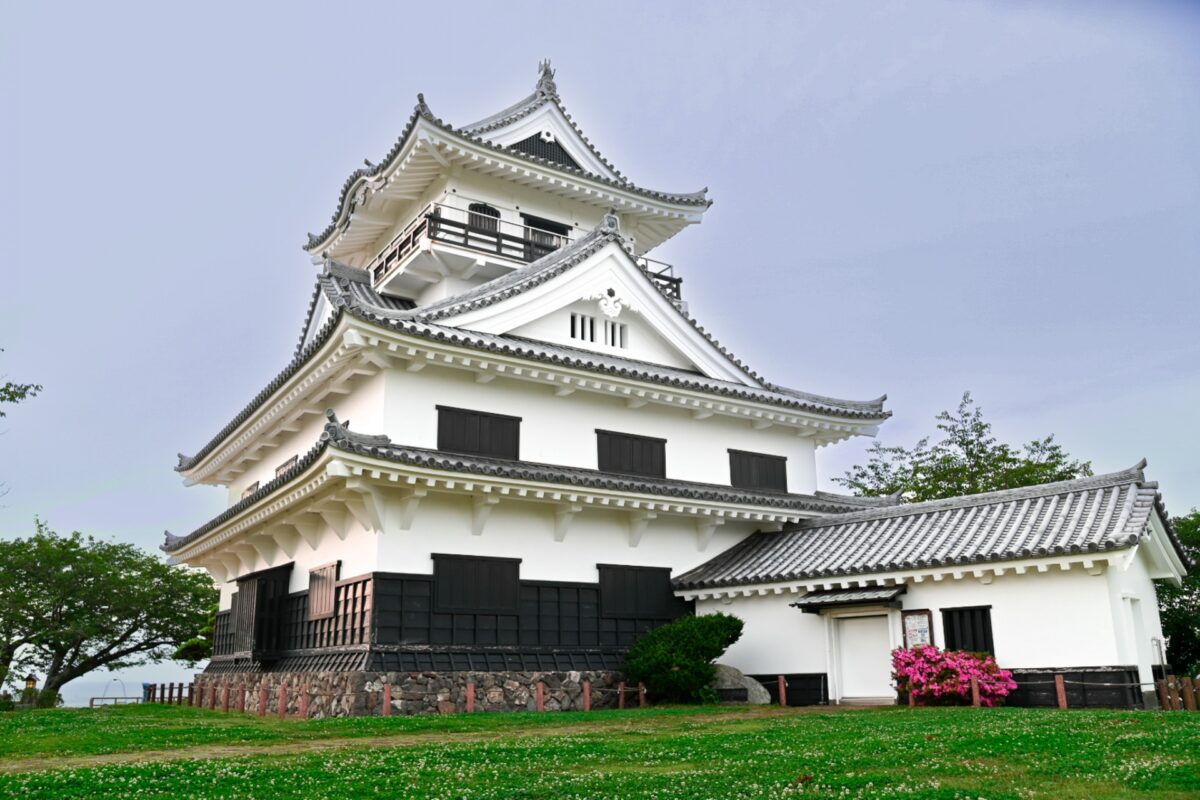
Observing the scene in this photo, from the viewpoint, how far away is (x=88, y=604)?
39938 millimetres

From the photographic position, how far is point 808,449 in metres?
26.5

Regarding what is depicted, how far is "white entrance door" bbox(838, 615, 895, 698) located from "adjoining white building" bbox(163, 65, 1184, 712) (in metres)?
0.05

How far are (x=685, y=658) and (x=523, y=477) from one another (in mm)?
4857

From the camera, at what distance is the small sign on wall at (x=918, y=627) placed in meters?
18.6

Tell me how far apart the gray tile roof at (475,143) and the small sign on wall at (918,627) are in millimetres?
15281

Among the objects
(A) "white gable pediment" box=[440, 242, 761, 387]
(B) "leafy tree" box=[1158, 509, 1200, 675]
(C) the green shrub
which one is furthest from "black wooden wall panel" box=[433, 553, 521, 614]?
(B) "leafy tree" box=[1158, 509, 1200, 675]

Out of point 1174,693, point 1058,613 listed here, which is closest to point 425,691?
point 1058,613

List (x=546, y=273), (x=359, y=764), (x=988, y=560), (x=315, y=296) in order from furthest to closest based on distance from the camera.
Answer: (x=315, y=296) < (x=546, y=273) < (x=988, y=560) < (x=359, y=764)

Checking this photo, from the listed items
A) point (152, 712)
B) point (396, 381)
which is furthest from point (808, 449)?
point (152, 712)

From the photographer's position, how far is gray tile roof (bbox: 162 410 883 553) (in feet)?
57.4

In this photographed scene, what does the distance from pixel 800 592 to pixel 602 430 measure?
578 centimetres

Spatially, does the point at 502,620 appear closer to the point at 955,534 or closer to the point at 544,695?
the point at 544,695

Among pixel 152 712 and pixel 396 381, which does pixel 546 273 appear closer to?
pixel 396 381

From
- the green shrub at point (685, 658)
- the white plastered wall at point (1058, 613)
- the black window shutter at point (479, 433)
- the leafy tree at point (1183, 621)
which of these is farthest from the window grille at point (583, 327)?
the leafy tree at point (1183, 621)
